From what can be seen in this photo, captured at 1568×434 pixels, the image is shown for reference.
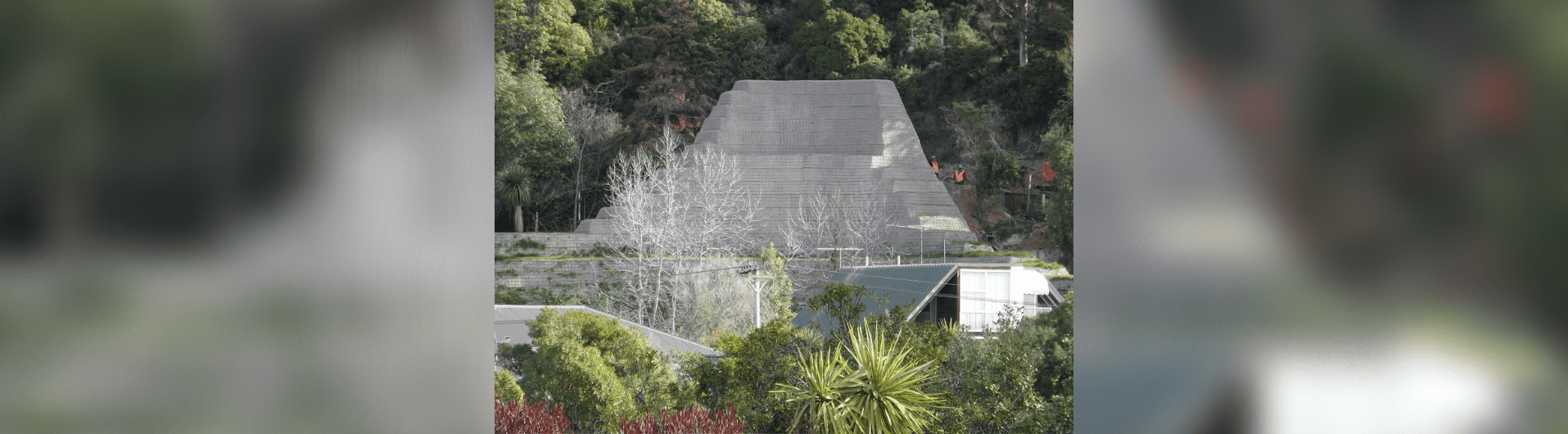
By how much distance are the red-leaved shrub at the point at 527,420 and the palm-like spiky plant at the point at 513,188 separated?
33.1 ft

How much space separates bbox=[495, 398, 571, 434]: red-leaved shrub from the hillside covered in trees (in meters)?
10.0

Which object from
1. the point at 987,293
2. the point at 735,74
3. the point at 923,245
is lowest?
the point at 987,293

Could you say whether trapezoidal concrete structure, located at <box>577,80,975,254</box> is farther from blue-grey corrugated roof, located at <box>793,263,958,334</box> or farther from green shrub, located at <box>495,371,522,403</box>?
green shrub, located at <box>495,371,522,403</box>

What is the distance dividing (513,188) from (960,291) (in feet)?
26.0

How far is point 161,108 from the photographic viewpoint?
2.08ft

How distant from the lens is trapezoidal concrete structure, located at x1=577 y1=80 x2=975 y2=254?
15.3 meters

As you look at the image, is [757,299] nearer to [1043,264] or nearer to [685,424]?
[1043,264]

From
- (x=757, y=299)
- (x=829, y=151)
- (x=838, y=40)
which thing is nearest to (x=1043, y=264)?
(x=757, y=299)

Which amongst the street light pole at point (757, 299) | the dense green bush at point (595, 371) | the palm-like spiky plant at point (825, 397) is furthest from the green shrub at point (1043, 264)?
the palm-like spiky plant at point (825, 397)

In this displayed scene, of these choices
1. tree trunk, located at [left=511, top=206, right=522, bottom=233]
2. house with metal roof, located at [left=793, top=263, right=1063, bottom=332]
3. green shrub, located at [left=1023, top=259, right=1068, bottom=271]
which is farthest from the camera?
tree trunk, located at [left=511, top=206, right=522, bottom=233]

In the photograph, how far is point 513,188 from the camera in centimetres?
1470

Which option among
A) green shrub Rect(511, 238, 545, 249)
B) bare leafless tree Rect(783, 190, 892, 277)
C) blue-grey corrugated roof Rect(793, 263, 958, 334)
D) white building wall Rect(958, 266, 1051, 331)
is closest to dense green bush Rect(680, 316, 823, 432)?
blue-grey corrugated roof Rect(793, 263, 958, 334)

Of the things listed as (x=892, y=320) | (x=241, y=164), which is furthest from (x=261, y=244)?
(x=892, y=320)

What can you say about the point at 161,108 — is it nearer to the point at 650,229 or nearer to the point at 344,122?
the point at 344,122
